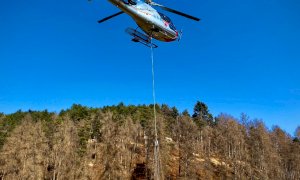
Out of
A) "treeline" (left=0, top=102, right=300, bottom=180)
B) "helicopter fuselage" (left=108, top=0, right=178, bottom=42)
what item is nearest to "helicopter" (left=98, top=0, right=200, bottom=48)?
"helicopter fuselage" (left=108, top=0, right=178, bottom=42)

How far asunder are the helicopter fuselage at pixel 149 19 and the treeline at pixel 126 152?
27912mm

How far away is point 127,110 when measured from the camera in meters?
93.5

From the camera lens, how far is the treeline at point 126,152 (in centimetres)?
5241

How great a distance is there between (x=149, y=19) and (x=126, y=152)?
37087 mm

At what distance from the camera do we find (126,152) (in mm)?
57594

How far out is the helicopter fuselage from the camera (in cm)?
2394

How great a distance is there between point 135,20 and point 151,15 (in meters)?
1.44

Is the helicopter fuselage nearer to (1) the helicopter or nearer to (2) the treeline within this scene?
(1) the helicopter

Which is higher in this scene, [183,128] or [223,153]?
[183,128]

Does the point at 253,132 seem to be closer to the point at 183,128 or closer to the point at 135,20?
the point at 183,128

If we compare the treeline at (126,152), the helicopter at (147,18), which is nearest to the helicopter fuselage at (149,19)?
the helicopter at (147,18)

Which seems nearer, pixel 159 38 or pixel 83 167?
pixel 159 38

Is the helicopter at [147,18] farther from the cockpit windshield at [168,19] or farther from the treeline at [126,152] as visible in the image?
the treeline at [126,152]

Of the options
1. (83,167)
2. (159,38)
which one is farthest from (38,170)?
(159,38)
